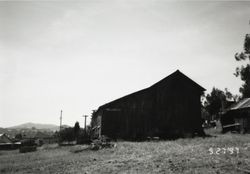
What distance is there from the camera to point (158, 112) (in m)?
26.7

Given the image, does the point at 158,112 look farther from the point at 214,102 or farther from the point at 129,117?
the point at 214,102

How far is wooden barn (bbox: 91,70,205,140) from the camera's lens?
2606cm

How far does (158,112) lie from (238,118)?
1429 cm

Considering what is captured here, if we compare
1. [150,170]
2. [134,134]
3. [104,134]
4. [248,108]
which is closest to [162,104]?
[134,134]

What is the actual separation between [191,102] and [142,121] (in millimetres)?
6667

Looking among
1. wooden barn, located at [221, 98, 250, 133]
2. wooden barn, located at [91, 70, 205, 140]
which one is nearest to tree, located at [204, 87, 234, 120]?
wooden barn, located at [221, 98, 250, 133]

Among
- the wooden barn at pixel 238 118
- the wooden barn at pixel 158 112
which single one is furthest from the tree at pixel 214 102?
the wooden barn at pixel 158 112

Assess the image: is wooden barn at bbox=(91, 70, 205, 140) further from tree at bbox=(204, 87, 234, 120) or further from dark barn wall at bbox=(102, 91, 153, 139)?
tree at bbox=(204, 87, 234, 120)

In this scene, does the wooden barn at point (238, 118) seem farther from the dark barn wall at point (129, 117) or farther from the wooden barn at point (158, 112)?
the dark barn wall at point (129, 117)

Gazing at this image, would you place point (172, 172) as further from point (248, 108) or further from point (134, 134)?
point (248, 108)

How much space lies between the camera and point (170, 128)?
1037 inches

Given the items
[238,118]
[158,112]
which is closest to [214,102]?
[238,118]

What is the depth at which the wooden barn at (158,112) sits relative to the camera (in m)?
26.1

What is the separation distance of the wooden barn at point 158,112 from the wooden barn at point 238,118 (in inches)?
291
